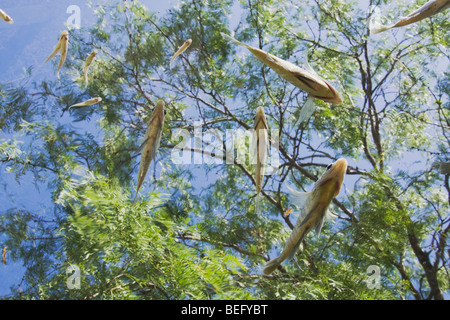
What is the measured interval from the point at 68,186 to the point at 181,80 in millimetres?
1320

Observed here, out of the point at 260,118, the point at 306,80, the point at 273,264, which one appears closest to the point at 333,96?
the point at 306,80

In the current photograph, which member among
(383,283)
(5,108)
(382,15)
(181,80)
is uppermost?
(382,15)

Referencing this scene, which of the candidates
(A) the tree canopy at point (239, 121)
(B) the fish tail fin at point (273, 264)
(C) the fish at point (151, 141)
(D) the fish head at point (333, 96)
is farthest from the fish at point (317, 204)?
(A) the tree canopy at point (239, 121)

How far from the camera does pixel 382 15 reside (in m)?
2.20

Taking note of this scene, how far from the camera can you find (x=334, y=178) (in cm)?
84

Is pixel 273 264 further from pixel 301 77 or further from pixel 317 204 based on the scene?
pixel 301 77

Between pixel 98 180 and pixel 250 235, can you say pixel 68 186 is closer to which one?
pixel 98 180

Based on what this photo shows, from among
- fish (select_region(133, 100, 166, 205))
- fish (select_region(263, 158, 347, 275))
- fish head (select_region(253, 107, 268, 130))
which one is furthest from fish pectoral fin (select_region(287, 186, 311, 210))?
fish (select_region(133, 100, 166, 205))

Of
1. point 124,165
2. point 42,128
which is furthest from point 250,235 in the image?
point 42,128

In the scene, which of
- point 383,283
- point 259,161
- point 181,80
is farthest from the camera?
point 181,80

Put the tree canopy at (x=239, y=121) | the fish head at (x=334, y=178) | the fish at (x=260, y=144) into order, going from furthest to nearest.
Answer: the tree canopy at (x=239, y=121), the fish at (x=260, y=144), the fish head at (x=334, y=178)

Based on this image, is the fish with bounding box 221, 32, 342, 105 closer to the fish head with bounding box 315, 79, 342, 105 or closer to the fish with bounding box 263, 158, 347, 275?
the fish head with bounding box 315, 79, 342, 105

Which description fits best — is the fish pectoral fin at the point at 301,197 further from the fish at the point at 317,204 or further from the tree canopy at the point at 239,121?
the tree canopy at the point at 239,121

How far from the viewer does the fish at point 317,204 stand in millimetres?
849
